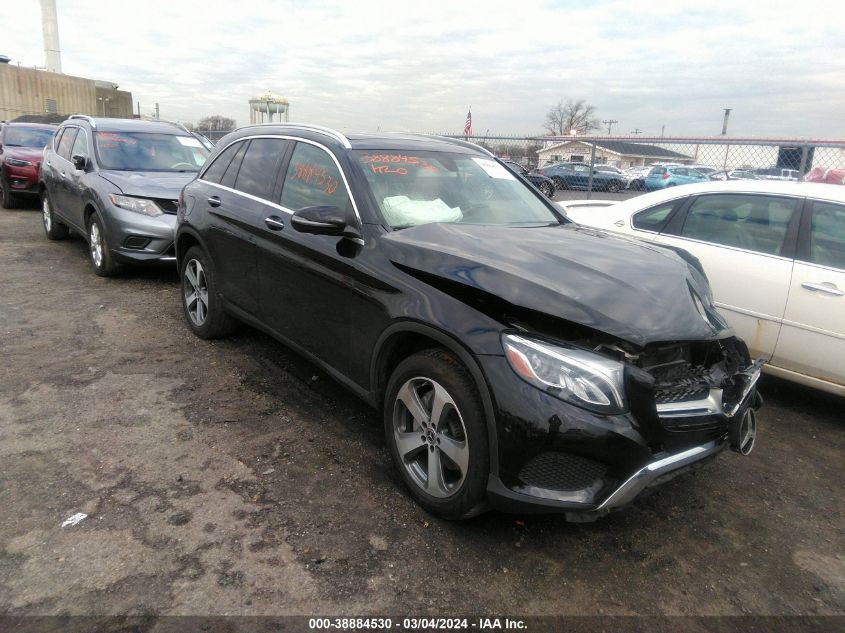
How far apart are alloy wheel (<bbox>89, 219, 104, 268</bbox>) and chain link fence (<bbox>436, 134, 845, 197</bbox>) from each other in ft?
24.8

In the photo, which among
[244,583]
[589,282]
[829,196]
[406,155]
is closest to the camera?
[244,583]

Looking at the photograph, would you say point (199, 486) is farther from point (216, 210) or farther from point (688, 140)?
point (688, 140)

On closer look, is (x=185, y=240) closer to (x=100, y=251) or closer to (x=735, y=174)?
(x=100, y=251)

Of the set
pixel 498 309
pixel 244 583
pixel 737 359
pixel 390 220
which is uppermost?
pixel 390 220

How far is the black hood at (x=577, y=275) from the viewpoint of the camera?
2.52 metres

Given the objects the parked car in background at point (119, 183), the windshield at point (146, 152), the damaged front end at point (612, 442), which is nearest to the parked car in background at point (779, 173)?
the damaged front end at point (612, 442)

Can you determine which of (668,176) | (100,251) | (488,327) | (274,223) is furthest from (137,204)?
(668,176)

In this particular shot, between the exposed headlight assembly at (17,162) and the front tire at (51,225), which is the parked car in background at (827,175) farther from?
the exposed headlight assembly at (17,162)

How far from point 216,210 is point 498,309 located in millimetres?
2879

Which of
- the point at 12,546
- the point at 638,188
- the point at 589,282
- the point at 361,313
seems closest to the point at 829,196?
the point at 589,282

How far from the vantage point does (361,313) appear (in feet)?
10.5

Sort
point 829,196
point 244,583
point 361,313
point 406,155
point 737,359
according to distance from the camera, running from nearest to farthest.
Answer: point 244,583 < point 737,359 < point 361,313 < point 406,155 < point 829,196

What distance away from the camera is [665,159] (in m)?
12.4

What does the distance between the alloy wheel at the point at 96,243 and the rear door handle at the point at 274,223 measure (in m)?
3.90
